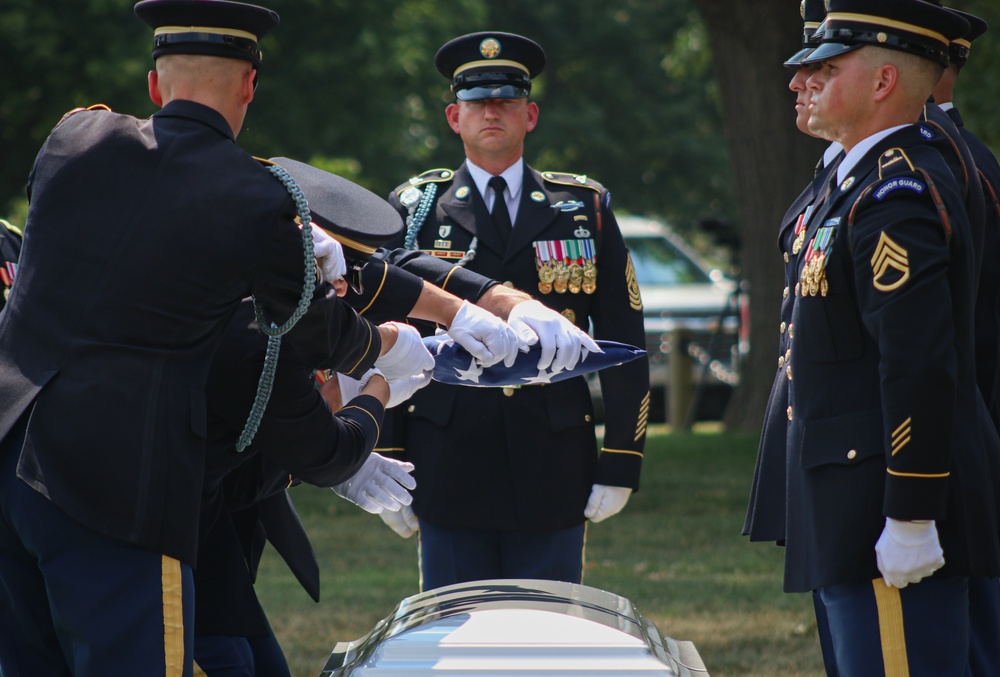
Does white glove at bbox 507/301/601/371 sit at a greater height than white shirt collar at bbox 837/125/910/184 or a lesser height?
lesser

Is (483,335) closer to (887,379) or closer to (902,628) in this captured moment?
(887,379)

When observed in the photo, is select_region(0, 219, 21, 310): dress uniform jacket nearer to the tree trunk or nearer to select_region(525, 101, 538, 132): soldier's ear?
select_region(525, 101, 538, 132): soldier's ear

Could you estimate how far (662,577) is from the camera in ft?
22.4

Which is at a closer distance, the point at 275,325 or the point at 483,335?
the point at 275,325

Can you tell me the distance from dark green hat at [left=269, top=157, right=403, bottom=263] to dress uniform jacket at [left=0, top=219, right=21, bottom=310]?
72.7 inches

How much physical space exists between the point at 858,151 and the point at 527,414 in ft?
4.87

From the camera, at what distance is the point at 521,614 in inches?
96.8

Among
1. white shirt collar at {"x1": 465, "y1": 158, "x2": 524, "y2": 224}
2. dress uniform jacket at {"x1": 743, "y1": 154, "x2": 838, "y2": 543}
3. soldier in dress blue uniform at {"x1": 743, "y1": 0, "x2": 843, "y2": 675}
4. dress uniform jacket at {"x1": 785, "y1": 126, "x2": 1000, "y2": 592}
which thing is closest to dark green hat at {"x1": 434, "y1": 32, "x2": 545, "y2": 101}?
white shirt collar at {"x1": 465, "y1": 158, "x2": 524, "y2": 224}

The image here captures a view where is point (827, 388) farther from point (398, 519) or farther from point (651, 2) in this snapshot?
point (651, 2)

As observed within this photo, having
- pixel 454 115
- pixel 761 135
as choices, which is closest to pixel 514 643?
pixel 454 115

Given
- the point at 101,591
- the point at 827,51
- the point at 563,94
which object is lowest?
the point at 563,94

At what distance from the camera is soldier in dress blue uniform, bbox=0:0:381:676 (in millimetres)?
2648

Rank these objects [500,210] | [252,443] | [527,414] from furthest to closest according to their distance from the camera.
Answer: [500,210] → [527,414] → [252,443]

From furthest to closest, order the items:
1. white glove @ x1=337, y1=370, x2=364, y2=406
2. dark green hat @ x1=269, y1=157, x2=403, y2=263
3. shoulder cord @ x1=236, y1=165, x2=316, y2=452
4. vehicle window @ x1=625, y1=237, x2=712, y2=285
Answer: vehicle window @ x1=625, y1=237, x2=712, y2=285
white glove @ x1=337, y1=370, x2=364, y2=406
dark green hat @ x1=269, y1=157, x2=403, y2=263
shoulder cord @ x1=236, y1=165, x2=316, y2=452
